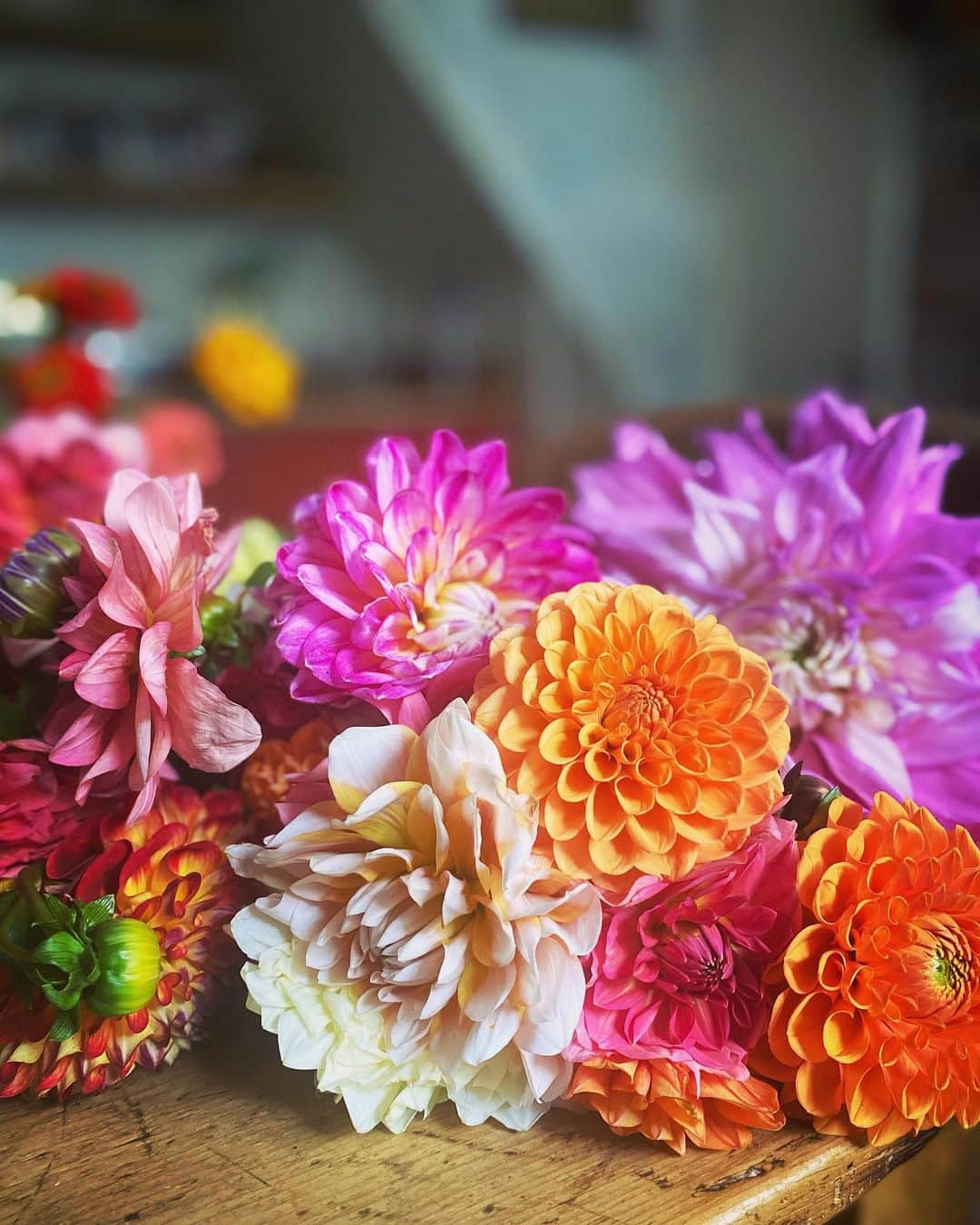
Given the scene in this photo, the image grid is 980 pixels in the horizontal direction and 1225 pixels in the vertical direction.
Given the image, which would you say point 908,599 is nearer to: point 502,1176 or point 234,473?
point 502,1176

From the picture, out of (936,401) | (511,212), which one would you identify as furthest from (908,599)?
(936,401)

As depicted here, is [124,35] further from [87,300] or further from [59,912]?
[59,912]

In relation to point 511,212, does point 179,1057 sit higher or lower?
lower

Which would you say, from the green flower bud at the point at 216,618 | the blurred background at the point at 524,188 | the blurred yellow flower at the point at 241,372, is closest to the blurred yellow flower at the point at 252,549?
the green flower bud at the point at 216,618

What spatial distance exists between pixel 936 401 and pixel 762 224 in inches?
30.0

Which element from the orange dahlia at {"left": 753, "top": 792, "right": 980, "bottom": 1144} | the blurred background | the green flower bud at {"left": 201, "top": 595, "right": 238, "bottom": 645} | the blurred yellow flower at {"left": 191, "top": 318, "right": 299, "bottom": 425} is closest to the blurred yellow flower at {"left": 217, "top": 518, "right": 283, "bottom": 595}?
the green flower bud at {"left": 201, "top": 595, "right": 238, "bottom": 645}

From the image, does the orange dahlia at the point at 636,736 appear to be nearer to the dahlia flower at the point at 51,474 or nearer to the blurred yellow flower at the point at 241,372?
the dahlia flower at the point at 51,474

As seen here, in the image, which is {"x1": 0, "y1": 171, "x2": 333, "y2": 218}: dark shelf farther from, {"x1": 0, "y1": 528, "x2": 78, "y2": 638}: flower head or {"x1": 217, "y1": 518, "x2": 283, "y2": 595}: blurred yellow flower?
{"x1": 0, "y1": 528, "x2": 78, "y2": 638}: flower head

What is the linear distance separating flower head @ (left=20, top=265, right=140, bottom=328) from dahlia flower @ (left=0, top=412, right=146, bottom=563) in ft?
1.00

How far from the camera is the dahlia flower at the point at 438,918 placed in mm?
384

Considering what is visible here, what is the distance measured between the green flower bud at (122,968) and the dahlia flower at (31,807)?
2.1 inches

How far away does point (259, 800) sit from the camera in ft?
1.55

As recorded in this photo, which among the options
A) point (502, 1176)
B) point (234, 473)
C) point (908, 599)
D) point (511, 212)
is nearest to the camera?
point (502, 1176)

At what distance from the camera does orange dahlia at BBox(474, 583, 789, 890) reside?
0.39 metres
